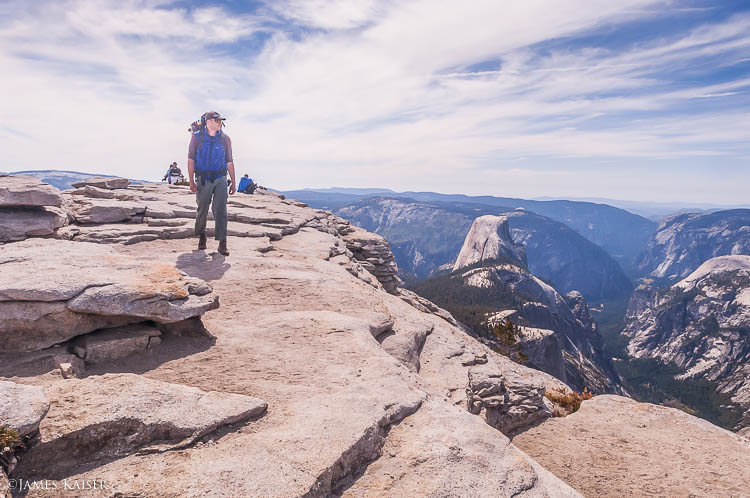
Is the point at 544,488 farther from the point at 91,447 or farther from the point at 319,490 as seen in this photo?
the point at 91,447

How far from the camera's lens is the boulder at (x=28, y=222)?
12.0m

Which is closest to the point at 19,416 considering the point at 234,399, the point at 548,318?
the point at 234,399

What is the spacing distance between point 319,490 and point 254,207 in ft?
76.2

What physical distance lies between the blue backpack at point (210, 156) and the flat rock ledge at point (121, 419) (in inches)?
347

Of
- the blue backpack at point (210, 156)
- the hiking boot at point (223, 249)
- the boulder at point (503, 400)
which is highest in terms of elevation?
the blue backpack at point (210, 156)

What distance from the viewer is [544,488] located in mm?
6469

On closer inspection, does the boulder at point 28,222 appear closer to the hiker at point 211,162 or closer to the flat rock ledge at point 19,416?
the hiker at point 211,162

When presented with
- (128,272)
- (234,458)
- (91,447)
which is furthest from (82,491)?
(128,272)

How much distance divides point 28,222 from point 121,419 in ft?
36.6

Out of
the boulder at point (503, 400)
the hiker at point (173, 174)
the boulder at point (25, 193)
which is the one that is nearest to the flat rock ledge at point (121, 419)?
the boulder at point (503, 400)

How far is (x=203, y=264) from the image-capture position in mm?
13430

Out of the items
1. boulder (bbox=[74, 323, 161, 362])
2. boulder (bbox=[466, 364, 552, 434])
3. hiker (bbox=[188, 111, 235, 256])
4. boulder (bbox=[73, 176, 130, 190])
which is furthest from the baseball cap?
boulder (bbox=[73, 176, 130, 190])

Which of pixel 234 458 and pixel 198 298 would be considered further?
pixel 198 298

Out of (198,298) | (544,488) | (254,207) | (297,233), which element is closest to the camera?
(544,488)
